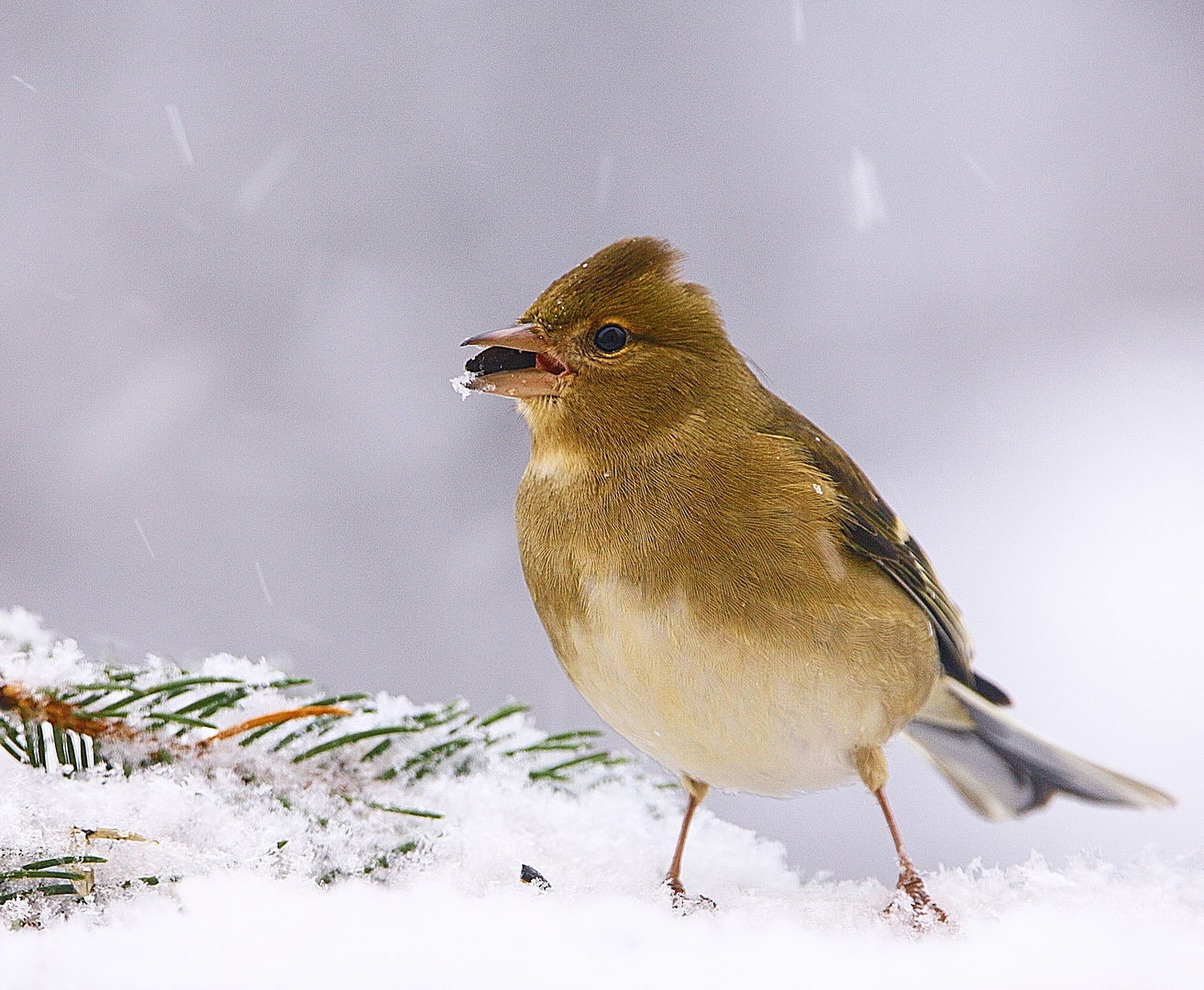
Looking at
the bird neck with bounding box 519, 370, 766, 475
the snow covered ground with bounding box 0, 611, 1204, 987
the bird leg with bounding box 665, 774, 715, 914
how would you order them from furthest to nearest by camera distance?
the bird neck with bounding box 519, 370, 766, 475, the bird leg with bounding box 665, 774, 715, 914, the snow covered ground with bounding box 0, 611, 1204, 987

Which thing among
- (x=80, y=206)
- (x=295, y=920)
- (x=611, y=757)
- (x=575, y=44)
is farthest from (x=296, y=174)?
(x=295, y=920)

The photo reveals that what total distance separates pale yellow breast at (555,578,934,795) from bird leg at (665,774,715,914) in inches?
4.3

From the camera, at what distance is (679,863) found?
160 centimetres

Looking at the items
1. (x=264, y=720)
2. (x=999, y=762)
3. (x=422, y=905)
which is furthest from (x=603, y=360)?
(x=999, y=762)

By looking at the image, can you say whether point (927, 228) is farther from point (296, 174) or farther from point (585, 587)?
point (585, 587)

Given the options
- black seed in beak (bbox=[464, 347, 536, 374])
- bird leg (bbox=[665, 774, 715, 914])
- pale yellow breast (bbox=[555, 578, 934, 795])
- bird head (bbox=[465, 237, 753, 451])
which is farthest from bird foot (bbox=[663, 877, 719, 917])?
black seed in beak (bbox=[464, 347, 536, 374])

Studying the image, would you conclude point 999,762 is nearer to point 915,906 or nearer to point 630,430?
point 915,906

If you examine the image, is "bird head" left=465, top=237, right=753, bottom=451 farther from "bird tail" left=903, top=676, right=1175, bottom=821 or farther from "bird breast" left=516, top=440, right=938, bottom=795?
"bird tail" left=903, top=676, right=1175, bottom=821

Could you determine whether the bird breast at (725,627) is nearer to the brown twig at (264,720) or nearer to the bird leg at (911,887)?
the bird leg at (911,887)

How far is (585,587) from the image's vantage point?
1512mm

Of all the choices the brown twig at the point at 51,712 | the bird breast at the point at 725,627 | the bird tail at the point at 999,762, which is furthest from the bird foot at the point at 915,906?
the brown twig at the point at 51,712

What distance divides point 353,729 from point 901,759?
6.27 feet

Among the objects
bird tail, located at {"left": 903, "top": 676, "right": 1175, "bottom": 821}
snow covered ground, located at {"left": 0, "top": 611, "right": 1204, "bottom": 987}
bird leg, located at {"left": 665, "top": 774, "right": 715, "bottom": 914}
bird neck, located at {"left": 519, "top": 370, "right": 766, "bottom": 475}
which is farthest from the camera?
bird tail, located at {"left": 903, "top": 676, "right": 1175, "bottom": 821}

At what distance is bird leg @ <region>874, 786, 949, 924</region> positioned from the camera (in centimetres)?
134
